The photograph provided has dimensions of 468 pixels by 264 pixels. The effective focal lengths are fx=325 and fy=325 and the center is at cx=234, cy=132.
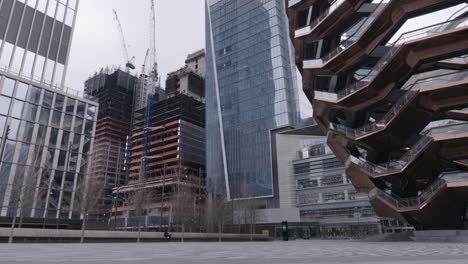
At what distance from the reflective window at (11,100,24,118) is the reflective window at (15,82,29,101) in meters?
0.85

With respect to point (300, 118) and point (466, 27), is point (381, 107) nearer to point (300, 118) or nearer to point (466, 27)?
point (466, 27)

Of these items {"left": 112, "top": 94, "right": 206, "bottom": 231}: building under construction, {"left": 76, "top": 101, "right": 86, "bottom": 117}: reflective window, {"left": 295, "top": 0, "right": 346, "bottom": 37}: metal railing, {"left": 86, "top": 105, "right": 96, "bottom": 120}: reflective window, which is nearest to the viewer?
{"left": 295, "top": 0, "right": 346, "bottom": 37}: metal railing

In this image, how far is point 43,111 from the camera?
173ft

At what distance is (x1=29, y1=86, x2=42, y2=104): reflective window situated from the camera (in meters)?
51.9

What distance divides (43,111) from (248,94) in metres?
55.8

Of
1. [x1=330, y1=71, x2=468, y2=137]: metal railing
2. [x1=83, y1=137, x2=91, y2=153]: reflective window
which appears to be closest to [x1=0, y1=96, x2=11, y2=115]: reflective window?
[x1=83, y1=137, x2=91, y2=153]: reflective window

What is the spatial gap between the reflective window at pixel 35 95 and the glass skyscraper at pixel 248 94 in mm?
47751

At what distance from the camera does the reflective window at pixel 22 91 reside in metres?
50.6

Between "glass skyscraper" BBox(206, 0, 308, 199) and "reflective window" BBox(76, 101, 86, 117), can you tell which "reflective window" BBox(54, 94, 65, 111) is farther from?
"glass skyscraper" BBox(206, 0, 308, 199)

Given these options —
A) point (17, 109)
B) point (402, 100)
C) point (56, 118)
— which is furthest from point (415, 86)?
point (17, 109)

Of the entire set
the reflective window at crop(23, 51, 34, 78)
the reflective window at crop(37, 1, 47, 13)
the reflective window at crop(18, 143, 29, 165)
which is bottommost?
the reflective window at crop(18, 143, 29, 165)

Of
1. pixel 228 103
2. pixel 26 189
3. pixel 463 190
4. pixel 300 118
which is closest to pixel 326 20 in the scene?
pixel 463 190

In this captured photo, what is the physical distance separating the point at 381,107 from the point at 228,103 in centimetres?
6132

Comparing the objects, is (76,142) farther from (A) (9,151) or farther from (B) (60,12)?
(B) (60,12)
